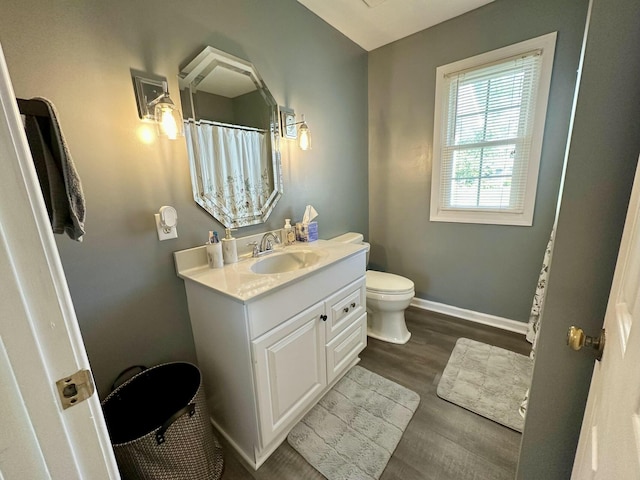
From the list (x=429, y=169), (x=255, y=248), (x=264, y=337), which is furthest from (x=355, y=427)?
(x=429, y=169)

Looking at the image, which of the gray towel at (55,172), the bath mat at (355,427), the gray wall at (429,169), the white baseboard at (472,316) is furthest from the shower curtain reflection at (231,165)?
the white baseboard at (472,316)

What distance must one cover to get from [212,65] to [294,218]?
988 mm

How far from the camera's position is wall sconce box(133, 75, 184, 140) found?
1100 mm

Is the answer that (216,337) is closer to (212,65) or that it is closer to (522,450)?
(522,450)

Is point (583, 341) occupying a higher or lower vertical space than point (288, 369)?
higher

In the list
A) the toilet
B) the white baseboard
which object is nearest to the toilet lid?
the toilet

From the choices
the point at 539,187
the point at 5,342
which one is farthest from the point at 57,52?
the point at 539,187

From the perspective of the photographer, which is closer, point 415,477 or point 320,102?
point 415,477

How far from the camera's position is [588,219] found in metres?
0.63

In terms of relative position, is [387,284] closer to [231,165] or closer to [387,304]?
[387,304]

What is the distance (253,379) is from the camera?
107cm

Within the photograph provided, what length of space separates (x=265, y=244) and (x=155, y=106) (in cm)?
87

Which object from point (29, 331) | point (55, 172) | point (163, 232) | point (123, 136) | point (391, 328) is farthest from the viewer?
point (391, 328)

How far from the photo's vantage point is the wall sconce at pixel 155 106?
110 cm
